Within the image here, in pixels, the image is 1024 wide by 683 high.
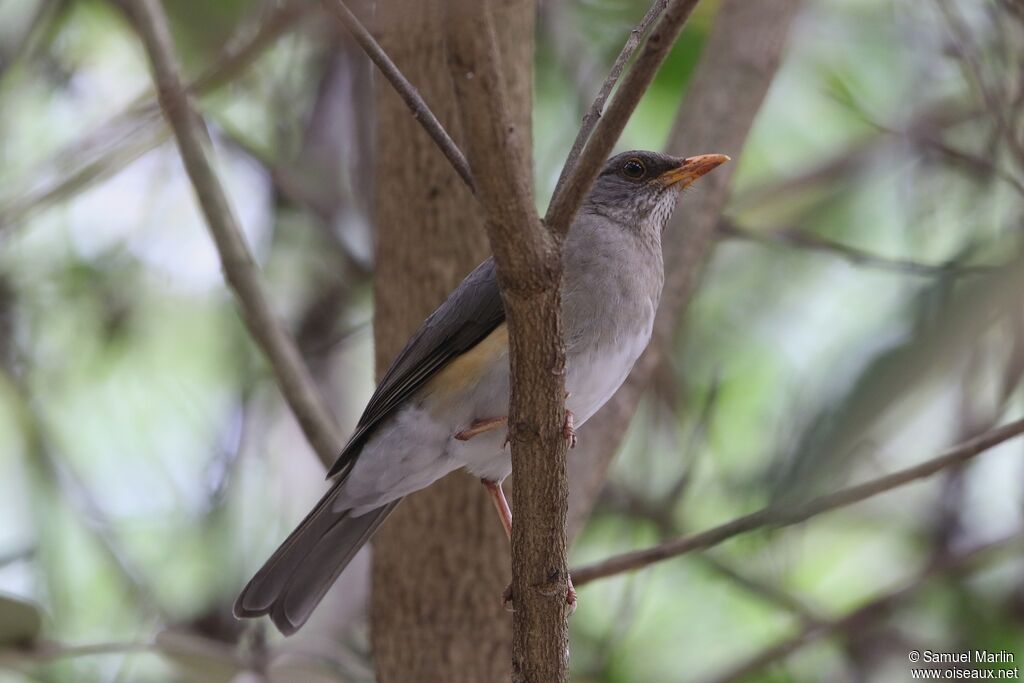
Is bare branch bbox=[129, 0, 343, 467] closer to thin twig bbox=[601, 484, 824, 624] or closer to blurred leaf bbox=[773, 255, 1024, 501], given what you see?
thin twig bbox=[601, 484, 824, 624]

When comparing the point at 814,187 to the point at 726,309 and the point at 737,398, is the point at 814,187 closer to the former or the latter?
the point at 726,309

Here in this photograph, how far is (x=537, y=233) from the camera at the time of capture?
2660 millimetres

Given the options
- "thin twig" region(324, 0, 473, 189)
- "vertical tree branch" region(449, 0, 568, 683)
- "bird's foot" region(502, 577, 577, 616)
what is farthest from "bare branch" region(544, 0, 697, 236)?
"bird's foot" region(502, 577, 577, 616)

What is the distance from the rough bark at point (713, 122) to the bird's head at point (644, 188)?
0.46m

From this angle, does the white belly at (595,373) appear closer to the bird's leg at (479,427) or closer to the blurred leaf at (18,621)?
the bird's leg at (479,427)

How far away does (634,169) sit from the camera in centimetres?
469

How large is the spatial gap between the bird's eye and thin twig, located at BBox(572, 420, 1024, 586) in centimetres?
148

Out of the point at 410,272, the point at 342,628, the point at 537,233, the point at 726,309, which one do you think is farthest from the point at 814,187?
the point at 537,233

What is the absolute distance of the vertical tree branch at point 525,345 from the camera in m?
2.39

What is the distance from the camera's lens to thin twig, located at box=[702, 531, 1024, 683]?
4910mm

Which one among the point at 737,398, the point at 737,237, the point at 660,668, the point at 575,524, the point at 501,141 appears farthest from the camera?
the point at 737,398

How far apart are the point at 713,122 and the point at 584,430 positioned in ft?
4.92

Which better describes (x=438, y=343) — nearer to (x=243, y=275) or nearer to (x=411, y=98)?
(x=243, y=275)

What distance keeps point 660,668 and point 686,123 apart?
284cm
